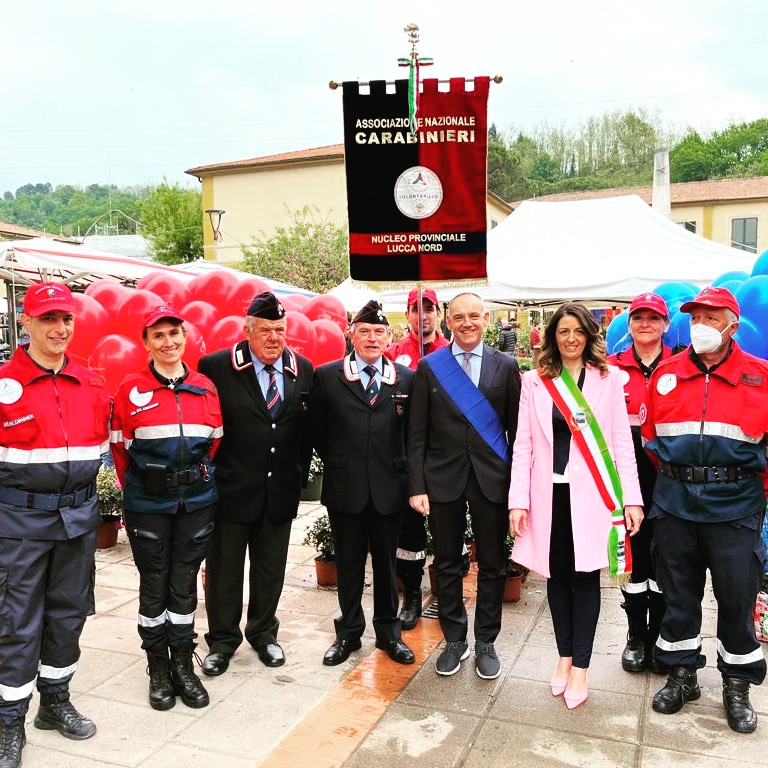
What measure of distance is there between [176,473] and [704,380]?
8.22ft

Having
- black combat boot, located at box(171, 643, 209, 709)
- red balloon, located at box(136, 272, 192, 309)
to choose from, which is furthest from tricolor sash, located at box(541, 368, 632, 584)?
red balloon, located at box(136, 272, 192, 309)

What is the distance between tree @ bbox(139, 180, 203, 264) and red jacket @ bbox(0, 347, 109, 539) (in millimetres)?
35169

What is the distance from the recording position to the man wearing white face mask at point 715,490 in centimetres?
346

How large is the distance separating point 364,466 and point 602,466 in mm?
1250

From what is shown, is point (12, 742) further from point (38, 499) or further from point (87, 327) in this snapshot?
point (87, 327)

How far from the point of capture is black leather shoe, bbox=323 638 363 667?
4.21 m

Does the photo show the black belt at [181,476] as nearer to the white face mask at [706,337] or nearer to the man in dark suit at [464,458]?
the man in dark suit at [464,458]

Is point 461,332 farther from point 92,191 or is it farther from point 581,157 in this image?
point 92,191

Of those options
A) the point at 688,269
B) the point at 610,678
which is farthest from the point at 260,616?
the point at 688,269

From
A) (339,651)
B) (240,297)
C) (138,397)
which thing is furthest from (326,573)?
(240,297)

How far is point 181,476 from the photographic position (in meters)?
3.62

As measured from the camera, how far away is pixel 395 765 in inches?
125

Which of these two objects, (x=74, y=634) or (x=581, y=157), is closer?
(x=74, y=634)

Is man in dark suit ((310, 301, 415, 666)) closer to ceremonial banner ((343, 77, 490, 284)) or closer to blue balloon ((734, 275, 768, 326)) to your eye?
ceremonial banner ((343, 77, 490, 284))
